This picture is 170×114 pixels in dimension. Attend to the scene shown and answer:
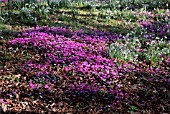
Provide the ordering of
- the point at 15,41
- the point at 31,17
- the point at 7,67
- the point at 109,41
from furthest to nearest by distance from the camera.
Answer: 1. the point at 31,17
2. the point at 109,41
3. the point at 15,41
4. the point at 7,67

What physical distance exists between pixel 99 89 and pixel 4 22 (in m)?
7.03

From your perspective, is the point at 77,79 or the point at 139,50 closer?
the point at 77,79

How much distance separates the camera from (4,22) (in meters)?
13.3

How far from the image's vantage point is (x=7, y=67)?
30.9 feet

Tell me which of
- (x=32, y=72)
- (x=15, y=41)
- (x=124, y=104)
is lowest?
(x=124, y=104)

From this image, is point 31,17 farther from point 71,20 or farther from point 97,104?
point 97,104

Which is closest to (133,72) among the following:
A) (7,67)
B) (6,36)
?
(7,67)

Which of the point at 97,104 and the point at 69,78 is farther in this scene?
the point at 69,78

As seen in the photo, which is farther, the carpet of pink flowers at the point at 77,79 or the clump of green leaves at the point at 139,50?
the clump of green leaves at the point at 139,50

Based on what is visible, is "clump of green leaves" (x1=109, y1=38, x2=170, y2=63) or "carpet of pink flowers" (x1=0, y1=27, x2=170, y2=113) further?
"clump of green leaves" (x1=109, y1=38, x2=170, y2=63)

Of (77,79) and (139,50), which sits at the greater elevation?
(139,50)

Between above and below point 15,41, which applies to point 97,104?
below

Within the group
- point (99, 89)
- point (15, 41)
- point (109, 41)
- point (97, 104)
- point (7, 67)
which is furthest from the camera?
point (109, 41)

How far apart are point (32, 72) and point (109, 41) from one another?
192 inches
